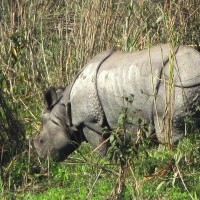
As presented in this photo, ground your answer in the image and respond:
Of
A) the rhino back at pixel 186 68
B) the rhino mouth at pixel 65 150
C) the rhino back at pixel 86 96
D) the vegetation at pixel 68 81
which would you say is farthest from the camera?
the rhino mouth at pixel 65 150

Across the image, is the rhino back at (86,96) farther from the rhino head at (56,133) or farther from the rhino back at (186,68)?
the rhino back at (186,68)

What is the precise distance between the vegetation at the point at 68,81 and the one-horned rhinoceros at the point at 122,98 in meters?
0.22

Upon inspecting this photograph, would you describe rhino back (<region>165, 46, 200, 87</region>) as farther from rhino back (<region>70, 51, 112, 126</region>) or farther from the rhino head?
the rhino head

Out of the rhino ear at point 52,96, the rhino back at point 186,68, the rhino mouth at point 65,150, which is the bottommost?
the rhino mouth at point 65,150

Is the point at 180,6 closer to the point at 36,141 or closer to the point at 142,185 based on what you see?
the point at 36,141

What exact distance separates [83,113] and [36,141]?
2.64 feet

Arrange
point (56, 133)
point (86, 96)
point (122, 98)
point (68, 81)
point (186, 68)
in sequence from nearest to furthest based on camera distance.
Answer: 1. point (186, 68)
2. point (122, 98)
3. point (86, 96)
4. point (56, 133)
5. point (68, 81)

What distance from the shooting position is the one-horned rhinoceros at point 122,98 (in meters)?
7.75

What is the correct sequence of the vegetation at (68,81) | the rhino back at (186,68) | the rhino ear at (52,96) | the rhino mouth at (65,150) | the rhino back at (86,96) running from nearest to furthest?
1. the vegetation at (68,81)
2. the rhino back at (186,68)
3. the rhino back at (86,96)
4. the rhino mouth at (65,150)
5. the rhino ear at (52,96)

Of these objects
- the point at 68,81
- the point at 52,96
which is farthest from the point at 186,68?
the point at 68,81

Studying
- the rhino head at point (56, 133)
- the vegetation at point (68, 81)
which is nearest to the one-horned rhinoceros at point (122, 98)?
the rhino head at point (56, 133)

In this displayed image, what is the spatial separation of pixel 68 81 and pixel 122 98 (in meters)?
2.53

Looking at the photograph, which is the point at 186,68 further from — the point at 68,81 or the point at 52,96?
the point at 68,81

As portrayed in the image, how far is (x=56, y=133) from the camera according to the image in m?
9.23
